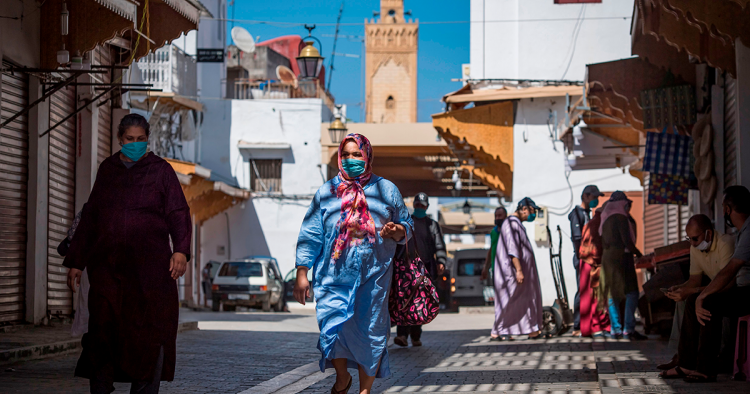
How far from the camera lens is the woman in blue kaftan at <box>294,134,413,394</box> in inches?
208

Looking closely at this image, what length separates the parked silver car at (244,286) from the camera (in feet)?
79.4

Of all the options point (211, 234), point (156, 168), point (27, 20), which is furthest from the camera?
point (211, 234)

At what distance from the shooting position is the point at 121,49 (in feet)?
46.4

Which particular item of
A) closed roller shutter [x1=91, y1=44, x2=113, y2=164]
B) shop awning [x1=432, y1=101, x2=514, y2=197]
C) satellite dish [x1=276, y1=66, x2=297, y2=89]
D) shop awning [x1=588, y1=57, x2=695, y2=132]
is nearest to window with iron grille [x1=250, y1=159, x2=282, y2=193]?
satellite dish [x1=276, y1=66, x2=297, y2=89]

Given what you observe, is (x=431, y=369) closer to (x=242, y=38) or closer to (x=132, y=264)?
(x=132, y=264)

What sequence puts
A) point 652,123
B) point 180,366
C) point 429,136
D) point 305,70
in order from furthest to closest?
point 429,136 < point 305,70 < point 652,123 < point 180,366

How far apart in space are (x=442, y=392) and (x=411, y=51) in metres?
101

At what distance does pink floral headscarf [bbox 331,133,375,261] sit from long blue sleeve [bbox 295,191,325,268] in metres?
0.13

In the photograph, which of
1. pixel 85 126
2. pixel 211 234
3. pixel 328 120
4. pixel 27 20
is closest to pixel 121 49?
pixel 85 126

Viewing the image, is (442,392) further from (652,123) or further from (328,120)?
(328,120)

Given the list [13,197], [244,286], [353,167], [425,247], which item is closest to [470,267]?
[244,286]

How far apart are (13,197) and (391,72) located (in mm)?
96442

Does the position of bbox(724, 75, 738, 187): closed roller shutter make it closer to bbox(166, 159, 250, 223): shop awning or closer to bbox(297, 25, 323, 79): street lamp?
bbox(297, 25, 323, 79): street lamp

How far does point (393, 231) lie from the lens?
542 centimetres
